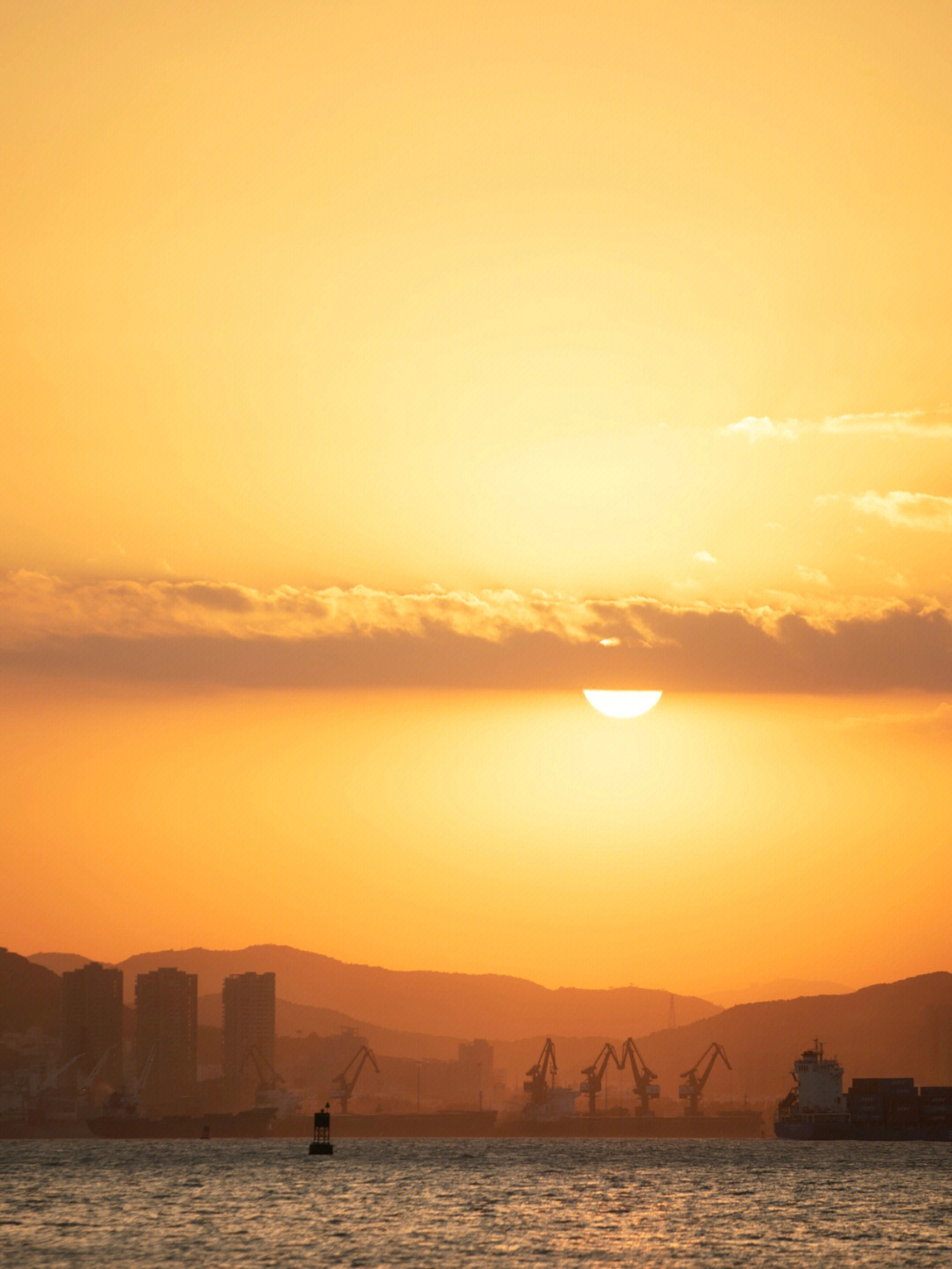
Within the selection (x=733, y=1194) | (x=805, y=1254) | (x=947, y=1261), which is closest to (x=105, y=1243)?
(x=805, y=1254)

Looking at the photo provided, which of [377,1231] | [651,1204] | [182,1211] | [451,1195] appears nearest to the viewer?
[377,1231]

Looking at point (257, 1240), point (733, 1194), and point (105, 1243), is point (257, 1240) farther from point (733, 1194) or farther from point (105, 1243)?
point (733, 1194)

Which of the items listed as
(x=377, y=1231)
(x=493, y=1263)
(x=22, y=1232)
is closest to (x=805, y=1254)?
(x=493, y=1263)

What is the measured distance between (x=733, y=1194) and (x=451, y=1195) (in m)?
31.5

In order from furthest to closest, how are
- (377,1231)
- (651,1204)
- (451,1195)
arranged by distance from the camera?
(451,1195) → (651,1204) → (377,1231)

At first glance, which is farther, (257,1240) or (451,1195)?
(451,1195)

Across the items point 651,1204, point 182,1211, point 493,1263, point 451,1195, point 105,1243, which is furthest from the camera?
point 451,1195

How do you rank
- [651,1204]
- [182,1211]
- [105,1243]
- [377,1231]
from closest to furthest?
[105,1243]
[377,1231]
[182,1211]
[651,1204]

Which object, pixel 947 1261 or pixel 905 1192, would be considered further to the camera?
pixel 905 1192

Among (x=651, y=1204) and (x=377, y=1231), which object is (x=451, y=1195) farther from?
(x=377, y=1231)

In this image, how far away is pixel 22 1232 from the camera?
137500 millimetres

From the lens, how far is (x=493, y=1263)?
11706 centimetres

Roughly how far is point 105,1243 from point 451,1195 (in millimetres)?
69545

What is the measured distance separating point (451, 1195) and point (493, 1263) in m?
78.6
